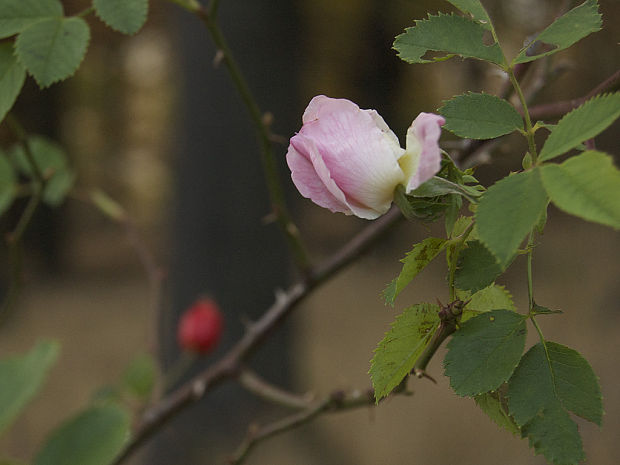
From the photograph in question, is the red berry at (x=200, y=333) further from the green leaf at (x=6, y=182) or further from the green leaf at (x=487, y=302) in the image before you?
the green leaf at (x=487, y=302)

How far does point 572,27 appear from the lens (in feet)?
0.88

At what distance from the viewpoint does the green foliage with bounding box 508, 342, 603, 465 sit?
24cm

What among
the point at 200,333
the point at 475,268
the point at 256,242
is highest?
the point at 475,268

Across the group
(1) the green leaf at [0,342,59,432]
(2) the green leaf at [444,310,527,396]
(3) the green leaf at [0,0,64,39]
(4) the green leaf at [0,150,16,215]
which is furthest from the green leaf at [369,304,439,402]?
(4) the green leaf at [0,150,16,215]

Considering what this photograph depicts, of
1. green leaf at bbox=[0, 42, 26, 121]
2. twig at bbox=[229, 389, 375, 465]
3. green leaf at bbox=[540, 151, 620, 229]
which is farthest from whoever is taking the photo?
twig at bbox=[229, 389, 375, 465]

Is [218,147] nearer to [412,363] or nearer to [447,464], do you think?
[447,464]

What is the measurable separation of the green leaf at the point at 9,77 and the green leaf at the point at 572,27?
238mm

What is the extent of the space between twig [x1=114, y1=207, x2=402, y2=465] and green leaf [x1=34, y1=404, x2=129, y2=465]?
52 mm

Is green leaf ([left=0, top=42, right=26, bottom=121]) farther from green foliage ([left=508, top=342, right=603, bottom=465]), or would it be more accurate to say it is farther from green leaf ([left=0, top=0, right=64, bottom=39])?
green foliage ([left=508, top=342, right=603, bottom=465])

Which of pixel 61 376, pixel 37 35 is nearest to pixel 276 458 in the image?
pixel 61 376

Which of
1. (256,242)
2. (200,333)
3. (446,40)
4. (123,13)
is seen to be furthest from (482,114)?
(256,242)

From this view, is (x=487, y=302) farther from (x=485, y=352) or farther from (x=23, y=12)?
(x=23, y=12)

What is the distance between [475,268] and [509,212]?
0.15 feet

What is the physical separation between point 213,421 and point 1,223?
1.87m
